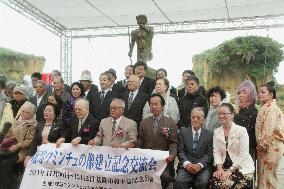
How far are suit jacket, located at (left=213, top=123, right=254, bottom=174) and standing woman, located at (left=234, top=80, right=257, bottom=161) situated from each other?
44 cm

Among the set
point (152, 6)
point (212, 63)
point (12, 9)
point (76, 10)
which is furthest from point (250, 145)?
point (212, 63)

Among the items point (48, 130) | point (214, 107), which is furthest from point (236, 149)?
point (48, 130)

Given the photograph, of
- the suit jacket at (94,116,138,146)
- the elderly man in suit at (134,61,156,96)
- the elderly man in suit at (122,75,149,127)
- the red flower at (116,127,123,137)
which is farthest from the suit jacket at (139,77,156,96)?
the red flower at (116,127,123,137)

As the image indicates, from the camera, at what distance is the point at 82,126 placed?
5.73m

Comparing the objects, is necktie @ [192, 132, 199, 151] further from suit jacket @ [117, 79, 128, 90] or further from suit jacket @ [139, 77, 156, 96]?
suit jacket @ [117, 79, 128, 90]

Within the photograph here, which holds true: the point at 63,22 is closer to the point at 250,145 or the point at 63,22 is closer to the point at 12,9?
the point at 12,9

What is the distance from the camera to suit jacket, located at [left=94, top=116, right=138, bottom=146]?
5.48 m

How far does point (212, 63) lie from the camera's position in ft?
56.6

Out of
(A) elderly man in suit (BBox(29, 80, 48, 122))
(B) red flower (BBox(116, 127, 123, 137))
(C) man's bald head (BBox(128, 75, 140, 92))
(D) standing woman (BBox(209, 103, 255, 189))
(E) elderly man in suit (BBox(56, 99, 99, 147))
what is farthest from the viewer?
(A) elderly man in suit (BBox(29, 80, 48, 122))

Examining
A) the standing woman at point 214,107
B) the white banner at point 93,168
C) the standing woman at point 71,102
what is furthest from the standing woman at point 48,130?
the standing woman at point 214,107

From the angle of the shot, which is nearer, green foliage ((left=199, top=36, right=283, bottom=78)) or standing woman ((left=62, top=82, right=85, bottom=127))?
standing woman ((left=62, top=82, right=85, bottom=127))

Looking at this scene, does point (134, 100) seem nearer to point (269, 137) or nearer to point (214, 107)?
point (214, 107)

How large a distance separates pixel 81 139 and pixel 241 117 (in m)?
2.33

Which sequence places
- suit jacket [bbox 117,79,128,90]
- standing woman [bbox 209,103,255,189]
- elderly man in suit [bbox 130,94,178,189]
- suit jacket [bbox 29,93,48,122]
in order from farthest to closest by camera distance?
suit jacket [bbox 117,79,128,90], suit jacket [bbox 29,93,48,122], elderly man in suit [bbox 130,94,178,189], standing woman [bbox 209,103,255,189]
